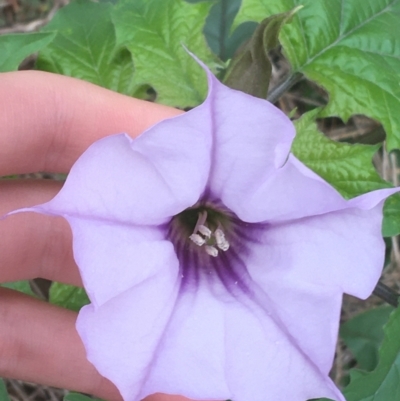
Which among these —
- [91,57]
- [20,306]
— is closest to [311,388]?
[20,306]

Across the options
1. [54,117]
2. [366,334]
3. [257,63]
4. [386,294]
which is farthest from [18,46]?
[366,334]

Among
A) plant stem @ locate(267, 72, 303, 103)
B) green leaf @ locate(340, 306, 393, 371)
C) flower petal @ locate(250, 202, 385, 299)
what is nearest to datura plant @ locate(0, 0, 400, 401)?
flower petal @ locate(250, 202, 385, 299)

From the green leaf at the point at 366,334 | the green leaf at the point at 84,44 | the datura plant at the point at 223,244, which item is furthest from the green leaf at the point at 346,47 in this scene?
the green leaf at the point at 366,334

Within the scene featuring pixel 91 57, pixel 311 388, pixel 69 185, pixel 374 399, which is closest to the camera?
pixel 69 185

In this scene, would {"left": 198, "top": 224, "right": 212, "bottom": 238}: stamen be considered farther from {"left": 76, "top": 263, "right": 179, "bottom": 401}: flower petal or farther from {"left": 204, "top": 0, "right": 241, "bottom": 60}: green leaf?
{"left": 204, "top": 0, "right": 241, "bottom": 60}: green leaf

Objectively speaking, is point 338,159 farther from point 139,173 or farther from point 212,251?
point 139,173

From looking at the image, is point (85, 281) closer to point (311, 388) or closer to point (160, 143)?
point (160, 143)
